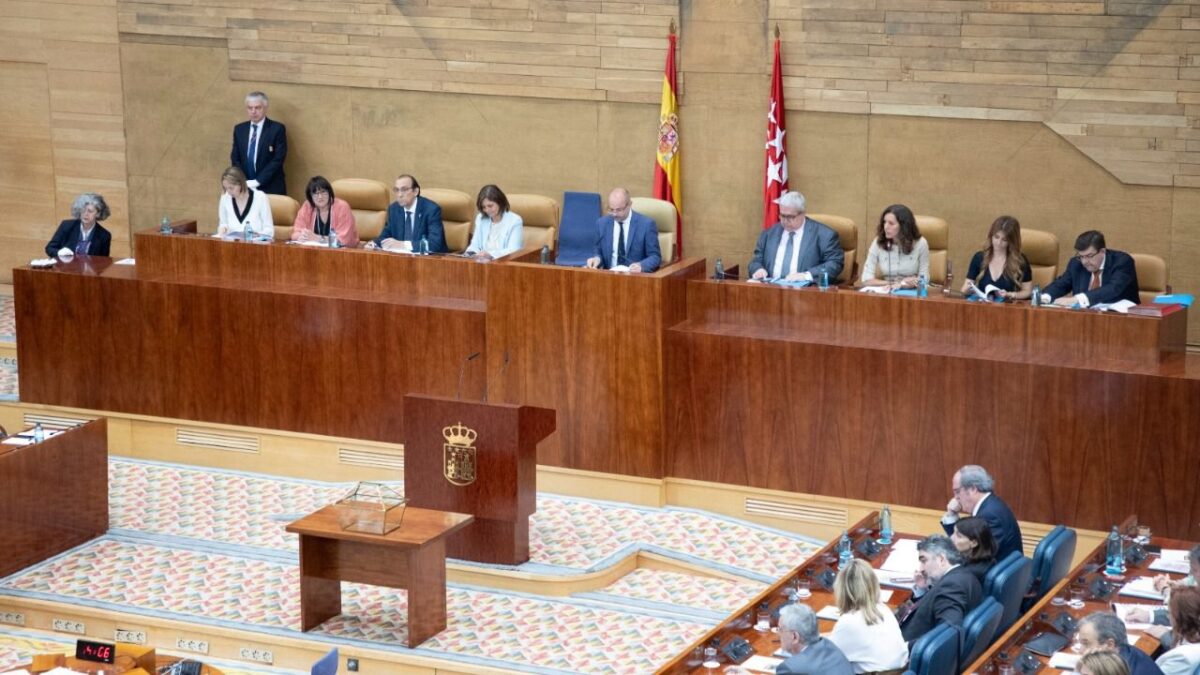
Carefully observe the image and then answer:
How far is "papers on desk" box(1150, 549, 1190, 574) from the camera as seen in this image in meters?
7.40

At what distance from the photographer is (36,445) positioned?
9.08 metres

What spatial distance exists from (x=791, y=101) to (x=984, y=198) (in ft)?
4.62

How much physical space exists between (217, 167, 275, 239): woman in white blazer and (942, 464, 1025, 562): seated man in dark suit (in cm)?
525

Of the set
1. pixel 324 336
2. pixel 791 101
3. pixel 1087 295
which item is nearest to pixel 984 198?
pixel 791 101

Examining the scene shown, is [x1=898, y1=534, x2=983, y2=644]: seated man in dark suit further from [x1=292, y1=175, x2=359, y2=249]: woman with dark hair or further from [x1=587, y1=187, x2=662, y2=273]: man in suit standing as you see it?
[x1=292, y1=175, x2=359, y2=249]: woman with dark hair

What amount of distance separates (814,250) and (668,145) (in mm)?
2366

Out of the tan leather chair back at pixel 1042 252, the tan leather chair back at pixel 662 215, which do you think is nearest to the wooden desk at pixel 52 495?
the tan leather chair back at pixel 662 215

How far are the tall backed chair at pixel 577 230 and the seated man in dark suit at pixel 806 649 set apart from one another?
4192 millimetres

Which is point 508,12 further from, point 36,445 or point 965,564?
point 965,564

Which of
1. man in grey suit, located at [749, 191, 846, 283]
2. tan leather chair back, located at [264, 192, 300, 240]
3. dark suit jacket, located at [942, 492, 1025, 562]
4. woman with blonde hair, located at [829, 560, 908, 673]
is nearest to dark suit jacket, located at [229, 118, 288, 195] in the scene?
tan leather chair back, located at [264, 192, 300, 240]

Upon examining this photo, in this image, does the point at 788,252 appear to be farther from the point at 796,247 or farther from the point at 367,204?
the point at 367,204

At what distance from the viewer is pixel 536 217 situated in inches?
436

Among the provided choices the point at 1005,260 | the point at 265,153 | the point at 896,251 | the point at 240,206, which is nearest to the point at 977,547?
the point at 1005,260

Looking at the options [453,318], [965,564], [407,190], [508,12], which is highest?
[508,12]
